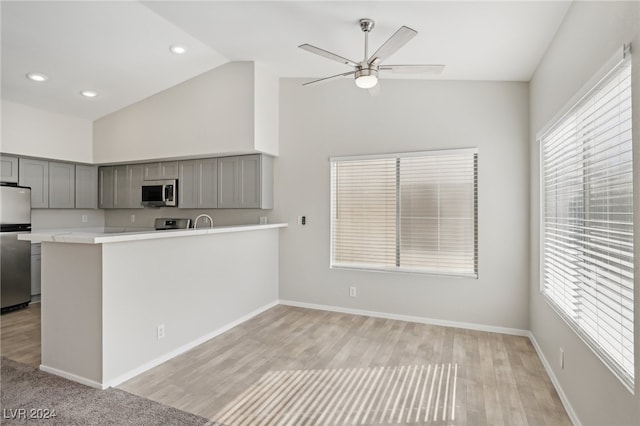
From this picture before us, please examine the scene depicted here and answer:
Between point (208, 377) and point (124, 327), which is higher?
point (124, 327)

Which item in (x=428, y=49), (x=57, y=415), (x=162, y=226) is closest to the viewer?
(x=57, y=415)

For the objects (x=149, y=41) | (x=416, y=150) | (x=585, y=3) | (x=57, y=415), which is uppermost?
(x=149, y=41)

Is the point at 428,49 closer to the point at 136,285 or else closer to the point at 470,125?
the point at 470,125

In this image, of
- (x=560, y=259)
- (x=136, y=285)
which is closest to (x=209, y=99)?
(x=136, y=285)

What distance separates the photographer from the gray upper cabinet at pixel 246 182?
457 centimetres

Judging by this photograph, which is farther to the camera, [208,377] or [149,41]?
[149,41]

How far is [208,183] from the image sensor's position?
4871 millimetres

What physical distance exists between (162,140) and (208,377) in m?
3.43

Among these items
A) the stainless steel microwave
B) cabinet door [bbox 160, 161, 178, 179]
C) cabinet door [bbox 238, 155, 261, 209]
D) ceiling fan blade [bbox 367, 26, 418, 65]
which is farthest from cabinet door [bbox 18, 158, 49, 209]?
ceiling fan blade [bbox 367, 26, 418, 65]

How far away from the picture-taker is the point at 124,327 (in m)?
2.65

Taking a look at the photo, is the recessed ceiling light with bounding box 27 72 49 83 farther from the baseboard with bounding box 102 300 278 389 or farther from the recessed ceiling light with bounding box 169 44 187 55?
the baseboard with bounding box 102 300 278 389

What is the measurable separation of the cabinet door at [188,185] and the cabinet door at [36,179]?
6.42ft

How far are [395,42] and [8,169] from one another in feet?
17.0

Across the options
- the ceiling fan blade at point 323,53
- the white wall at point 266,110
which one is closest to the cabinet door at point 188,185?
the white wall at point 266,110
